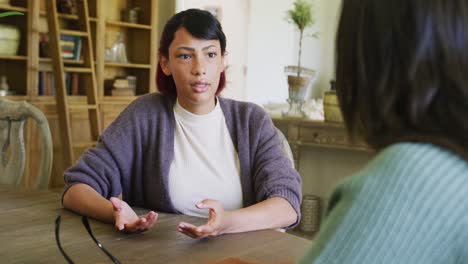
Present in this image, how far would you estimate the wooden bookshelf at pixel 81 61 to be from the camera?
4.00m

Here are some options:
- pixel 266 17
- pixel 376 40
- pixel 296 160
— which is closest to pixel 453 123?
pixel 376 40

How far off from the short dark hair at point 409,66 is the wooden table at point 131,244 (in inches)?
19.6

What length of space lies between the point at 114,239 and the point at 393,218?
27.7 inches

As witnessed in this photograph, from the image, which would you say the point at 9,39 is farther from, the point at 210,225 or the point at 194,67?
the point at 210,225

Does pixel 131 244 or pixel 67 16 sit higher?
pixel 67 16

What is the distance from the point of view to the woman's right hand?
3.63ft

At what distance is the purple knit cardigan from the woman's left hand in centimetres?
24

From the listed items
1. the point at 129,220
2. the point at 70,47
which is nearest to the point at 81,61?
the point at 70,47

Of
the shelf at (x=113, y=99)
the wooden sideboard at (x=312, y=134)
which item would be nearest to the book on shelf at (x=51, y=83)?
the shelf at (x=113, y=99)

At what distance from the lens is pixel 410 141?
0.54 meters

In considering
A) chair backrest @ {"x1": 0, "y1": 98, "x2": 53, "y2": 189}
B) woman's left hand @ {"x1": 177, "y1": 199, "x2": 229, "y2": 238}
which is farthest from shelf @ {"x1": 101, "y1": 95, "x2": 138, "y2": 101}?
woman's left hand @ {"x1": 177, "y1": 199, "x2": 229, "y2": 238}

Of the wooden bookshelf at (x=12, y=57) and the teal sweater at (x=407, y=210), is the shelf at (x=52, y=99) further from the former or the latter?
the teal sweater at (x=407, y=210)

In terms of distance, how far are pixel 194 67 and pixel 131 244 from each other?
59 centimetres

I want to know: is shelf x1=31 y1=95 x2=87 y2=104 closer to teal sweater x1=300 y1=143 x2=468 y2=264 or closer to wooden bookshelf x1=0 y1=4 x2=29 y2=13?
wooden bookshelf x1=0 y1=4 x2=29 y2=13
